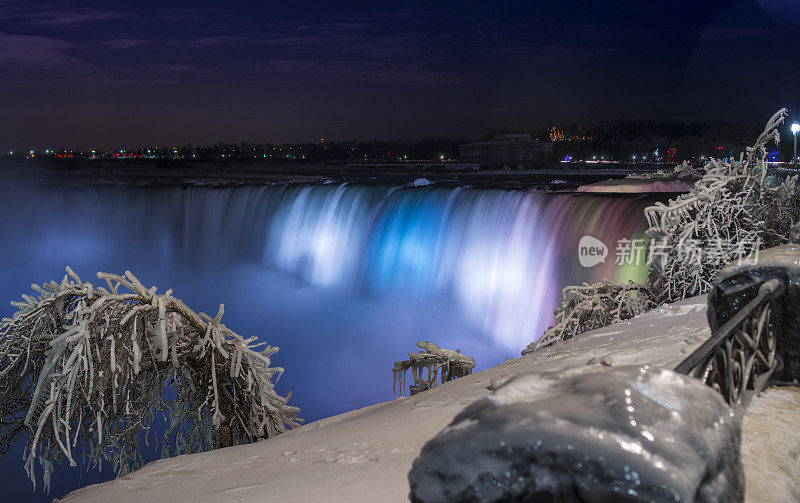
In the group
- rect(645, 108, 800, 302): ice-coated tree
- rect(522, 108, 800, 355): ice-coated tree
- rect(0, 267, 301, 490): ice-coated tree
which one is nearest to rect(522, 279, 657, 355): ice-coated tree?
rect(522, 108, 800, 355): ice-coated tree

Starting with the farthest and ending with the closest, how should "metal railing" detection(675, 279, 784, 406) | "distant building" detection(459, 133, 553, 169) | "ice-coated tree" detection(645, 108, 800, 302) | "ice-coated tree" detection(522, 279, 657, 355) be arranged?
"distant building" detection(459, 133, 553, 169), "ice-coated tree" detection(522, 279, 657, 355), "ice-coated tree" detection(645, 108, 800, 302), "metal railing" detection(675, 279, 784, 406)

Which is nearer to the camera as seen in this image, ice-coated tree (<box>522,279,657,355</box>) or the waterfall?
ice-coated tree (<box>522,279,657,355</box>)

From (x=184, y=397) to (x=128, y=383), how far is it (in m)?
0.75

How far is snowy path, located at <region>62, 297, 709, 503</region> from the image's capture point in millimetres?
3943

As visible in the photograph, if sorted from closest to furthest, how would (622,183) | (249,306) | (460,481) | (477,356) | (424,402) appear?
(460,481) < (424,402) < (477,356) < (622,183) < (249,306)

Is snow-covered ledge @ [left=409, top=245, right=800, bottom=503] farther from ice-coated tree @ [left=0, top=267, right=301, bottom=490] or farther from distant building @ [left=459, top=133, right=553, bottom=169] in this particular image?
distant building @ [left=459, top=133, right=553, bottom=169]

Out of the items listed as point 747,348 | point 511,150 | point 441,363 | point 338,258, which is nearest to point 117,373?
point 441,363

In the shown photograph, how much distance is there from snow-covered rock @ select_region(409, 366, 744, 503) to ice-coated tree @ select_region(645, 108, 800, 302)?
7.99 m

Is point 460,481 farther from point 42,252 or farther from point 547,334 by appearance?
point 42,252

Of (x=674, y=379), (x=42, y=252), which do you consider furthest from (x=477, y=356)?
(x=42, y=252)

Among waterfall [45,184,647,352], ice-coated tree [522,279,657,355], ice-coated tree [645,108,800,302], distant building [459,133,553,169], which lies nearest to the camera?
ice-coated tree [645,108,800,302]

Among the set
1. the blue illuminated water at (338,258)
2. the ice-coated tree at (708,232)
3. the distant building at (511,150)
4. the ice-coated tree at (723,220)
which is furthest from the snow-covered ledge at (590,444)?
the distant building at (511,150)

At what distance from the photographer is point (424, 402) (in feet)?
19.1

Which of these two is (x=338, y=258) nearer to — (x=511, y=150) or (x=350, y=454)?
(x=350, y=454)
